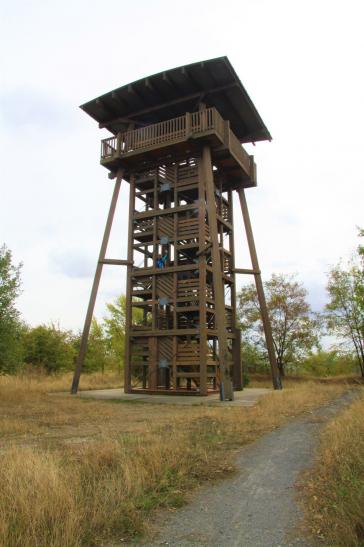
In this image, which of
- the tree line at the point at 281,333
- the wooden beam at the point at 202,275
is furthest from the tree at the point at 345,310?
the wooden beam at the point at 202,275

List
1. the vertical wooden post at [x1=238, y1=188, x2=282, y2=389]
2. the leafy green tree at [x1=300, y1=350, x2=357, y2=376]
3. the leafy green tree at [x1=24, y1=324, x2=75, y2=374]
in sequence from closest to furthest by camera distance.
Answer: the vertical wooden post at [x1=238, y1=188, x2=282, y2=389]
the leafy green tree at [x1=24, y1=324, x2=75, y2=374]
the leafy green tree at [x1=300, y1=350, x2=357, y2=376]

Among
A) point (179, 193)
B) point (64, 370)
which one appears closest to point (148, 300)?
point (179, 193)

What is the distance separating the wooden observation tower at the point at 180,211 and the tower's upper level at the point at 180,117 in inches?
2.0

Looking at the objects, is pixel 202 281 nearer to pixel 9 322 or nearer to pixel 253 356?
pixel 9 322

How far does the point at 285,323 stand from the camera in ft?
124

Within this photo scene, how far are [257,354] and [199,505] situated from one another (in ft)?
114

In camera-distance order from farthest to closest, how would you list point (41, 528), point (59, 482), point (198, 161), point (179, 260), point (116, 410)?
point (179, 260) < point (198, 161) < point (116, 410) < point (59, 482) < point (41, 528)

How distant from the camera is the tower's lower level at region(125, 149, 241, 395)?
1861cm

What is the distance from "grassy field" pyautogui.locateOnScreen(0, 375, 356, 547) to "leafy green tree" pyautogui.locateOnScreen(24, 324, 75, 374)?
2009cm

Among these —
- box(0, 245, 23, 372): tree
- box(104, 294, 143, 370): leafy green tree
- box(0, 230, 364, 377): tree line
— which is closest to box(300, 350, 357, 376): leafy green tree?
box(0, 230, 364, 377): tree line

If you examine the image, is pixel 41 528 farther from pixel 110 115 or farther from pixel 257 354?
pixel 257 354

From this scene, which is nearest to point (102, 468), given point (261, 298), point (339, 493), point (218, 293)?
point (339, 493)

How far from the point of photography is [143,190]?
881 inches

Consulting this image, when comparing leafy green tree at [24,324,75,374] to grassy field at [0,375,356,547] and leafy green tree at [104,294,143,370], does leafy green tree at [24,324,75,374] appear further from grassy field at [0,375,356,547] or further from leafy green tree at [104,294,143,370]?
grassy field at [0,375,356,547]
